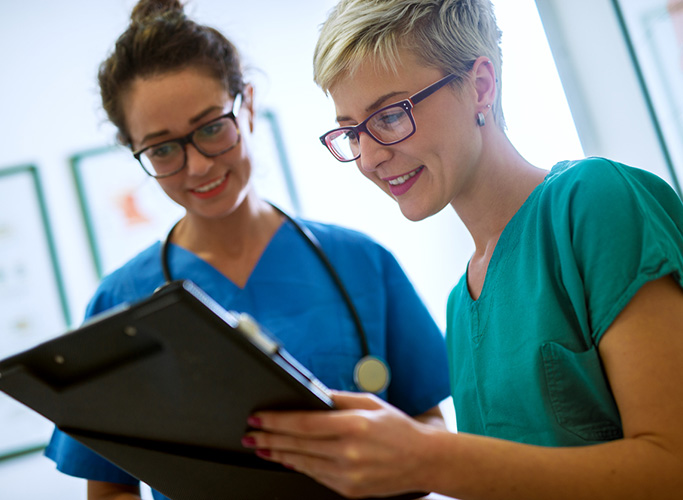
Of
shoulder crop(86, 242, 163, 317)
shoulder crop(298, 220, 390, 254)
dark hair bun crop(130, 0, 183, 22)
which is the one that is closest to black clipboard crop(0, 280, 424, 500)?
shoulder crop(86, 242, 163, 317)

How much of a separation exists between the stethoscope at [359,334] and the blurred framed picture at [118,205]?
0.96 meters

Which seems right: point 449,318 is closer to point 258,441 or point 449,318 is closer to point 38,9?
point 258,441

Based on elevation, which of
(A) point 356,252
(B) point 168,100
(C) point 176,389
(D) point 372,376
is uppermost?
(B) point 168,100

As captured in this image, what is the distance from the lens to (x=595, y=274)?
62cm

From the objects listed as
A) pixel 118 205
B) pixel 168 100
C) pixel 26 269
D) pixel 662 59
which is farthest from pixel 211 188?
pixel 26 269

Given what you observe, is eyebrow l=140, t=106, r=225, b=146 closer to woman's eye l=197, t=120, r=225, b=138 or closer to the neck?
woman's eye l=197, t=120, r=225, b=138

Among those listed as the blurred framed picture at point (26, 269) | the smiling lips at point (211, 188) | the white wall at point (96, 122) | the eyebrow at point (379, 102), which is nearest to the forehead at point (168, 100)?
the smiling lips at point (211, 188)

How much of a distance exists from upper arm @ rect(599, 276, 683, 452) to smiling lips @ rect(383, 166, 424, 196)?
33 cm

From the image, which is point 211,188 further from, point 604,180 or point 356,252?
point 604,180

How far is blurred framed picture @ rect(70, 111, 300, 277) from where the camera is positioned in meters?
2.20

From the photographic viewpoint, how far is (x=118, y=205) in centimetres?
223

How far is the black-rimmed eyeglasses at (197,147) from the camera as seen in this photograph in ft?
3.74

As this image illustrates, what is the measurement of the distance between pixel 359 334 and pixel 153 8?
0.78 meters

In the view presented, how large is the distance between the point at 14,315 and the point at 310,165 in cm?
116
